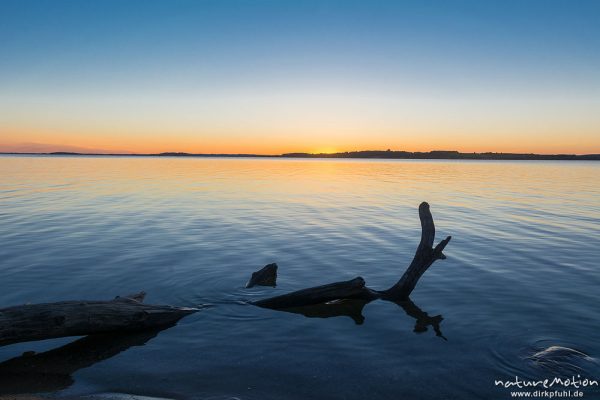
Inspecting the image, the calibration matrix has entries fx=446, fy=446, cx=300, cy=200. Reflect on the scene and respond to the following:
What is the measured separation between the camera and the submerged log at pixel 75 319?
9.45 meters

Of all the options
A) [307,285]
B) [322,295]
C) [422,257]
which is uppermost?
[422,257]

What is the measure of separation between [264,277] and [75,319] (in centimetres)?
719

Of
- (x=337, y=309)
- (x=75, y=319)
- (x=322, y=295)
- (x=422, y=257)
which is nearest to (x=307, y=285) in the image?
(x=337, y=309)

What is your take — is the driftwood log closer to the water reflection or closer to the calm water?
the calm water

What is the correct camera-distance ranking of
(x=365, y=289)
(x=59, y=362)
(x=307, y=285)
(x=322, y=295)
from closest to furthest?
(x=59, y=362) < (x=322, y=295) < (x=365, y=289) < (x=307, y=285)

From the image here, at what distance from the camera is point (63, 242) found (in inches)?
905

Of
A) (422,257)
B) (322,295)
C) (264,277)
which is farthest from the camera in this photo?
(264,277)

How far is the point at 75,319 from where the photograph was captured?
10078mm

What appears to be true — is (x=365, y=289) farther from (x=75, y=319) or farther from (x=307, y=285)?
(x=75, y=319)

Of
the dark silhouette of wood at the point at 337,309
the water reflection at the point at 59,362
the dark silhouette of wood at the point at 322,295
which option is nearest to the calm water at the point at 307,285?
the water reflection at the point at 59,362

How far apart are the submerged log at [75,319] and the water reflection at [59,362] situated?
318mm

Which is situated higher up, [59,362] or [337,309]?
[59,362]

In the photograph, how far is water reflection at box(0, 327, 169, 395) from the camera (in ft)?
28.7

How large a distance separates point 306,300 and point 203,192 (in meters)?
A: 40.3
